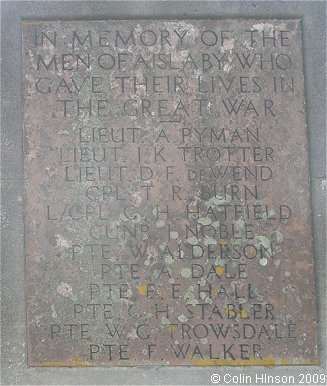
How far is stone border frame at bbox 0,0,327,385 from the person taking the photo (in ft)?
12.0

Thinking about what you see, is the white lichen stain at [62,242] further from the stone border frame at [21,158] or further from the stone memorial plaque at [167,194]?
the stone border frame at [21,158]

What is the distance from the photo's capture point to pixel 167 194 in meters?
3.74

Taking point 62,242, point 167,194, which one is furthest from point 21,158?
point 167,194

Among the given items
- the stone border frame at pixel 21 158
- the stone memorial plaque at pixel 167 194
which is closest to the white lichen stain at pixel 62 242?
the stone memorial plaque at pixel 167 194

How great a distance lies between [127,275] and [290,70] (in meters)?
1.75

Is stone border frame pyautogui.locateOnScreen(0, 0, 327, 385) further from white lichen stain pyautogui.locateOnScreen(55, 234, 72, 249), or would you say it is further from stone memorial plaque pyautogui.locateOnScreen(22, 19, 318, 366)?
white lichen stain pyautogui.locateOnScreen(55, 234, 72, 249)

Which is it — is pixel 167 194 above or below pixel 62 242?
above

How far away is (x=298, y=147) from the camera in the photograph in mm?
3783

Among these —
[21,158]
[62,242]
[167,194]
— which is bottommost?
[62,242]

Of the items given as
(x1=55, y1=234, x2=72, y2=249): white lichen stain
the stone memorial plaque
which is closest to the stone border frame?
the stone memorial plaque

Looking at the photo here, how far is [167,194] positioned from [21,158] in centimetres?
99

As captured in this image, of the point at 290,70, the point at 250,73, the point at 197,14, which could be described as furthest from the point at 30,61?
the point at 290,70

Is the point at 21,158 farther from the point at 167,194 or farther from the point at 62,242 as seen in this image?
the point at 167,194

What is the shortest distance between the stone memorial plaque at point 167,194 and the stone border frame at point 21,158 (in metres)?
0.05
